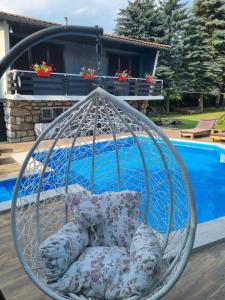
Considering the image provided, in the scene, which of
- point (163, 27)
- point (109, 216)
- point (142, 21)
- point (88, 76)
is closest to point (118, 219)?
point (109, 216)

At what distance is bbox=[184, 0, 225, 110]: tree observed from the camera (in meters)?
20.6

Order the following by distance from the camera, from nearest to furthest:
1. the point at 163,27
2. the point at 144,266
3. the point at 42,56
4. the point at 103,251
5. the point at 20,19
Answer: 1. the point at 144,266
2. the point at 103,251
3. the point at 20,19
4. the point at 42,56
5. the point at 163,27

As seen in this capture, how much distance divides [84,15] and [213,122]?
32.9ft

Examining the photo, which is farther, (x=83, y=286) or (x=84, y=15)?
(x=84, y=15)

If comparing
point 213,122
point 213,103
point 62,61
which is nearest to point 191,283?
point 213,122

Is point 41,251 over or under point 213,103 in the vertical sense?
under

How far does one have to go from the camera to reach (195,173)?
7.90 m

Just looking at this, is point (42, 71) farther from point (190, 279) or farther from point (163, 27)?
point (163, 27)

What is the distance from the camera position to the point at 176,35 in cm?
2011

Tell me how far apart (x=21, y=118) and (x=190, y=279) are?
9.41 metres

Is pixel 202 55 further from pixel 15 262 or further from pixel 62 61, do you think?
pixel 15 262

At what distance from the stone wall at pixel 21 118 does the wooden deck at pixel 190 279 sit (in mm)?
7926

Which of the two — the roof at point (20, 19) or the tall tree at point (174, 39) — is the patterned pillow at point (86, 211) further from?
the tall tree at point (174, 39)

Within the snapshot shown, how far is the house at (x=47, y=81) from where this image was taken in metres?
10.2
